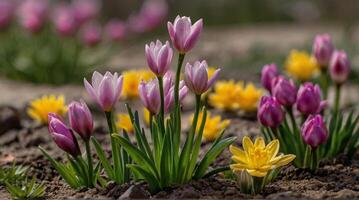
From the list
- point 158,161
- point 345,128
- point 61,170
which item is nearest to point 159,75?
point 158,161

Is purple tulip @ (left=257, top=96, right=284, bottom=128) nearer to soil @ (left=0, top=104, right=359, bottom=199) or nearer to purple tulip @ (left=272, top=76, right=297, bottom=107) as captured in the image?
purple tulip @ (left=272, top=76, right=297, bottom=107)

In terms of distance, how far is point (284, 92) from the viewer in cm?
373

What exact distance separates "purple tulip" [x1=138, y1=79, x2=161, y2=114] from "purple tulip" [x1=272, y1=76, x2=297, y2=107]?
632mm

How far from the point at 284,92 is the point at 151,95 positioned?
2.31 ft

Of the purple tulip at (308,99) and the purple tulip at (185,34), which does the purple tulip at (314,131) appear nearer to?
the purple tulip at (308,99)

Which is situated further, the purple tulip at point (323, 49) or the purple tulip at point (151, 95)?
the purple tulip at point (323, 49)

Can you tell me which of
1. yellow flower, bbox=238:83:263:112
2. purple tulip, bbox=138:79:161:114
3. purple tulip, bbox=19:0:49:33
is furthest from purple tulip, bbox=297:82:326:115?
purple tulip, bbox=19:0:49:33

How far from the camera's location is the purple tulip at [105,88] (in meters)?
3.27

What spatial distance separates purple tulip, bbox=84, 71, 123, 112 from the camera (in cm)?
327

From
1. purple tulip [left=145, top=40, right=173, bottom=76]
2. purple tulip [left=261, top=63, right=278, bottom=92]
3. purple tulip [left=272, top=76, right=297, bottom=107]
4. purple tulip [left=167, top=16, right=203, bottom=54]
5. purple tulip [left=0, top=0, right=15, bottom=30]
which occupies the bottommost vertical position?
purple tulip [left=272, top=76, right=297, bottom=107]

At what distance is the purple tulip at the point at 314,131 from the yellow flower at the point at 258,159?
7.6 inches

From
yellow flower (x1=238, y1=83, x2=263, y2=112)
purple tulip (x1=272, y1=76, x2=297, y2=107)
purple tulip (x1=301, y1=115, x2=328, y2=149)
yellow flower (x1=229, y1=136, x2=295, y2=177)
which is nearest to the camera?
yellow flower (x1=229, y1=136, x2=295, y2=177)

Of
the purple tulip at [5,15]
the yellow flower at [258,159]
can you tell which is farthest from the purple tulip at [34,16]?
the yellow flower at [258,159]

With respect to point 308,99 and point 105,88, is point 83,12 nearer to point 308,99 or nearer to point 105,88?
point 308,99
